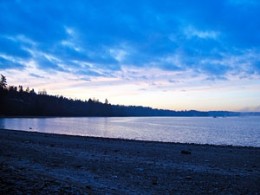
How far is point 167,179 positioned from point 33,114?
5709 inches

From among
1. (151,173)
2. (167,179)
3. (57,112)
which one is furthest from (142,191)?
(57,112)

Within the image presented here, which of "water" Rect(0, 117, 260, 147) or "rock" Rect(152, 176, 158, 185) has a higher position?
"rock" Rect(152, 176, 158, 185)

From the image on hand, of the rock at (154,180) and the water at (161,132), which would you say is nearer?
the rock at (154,180)

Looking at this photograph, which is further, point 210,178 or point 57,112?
point 57,112

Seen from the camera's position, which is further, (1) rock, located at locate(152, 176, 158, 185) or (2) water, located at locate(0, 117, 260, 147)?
(2) water, located at locate(0, 117, 260, 147)

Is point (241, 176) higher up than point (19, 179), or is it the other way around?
point (19, 179)

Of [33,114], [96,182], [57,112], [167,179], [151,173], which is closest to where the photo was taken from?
[96,182]

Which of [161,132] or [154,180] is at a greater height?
A: [154,180]

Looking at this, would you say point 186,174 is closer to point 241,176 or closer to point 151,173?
point 151,173

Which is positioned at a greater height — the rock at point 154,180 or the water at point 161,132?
the rock at point 154,180

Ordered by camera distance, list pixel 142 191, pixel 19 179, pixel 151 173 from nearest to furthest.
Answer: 1. pixel 19 179
2. pixel 142 191
3. pixel 151 173

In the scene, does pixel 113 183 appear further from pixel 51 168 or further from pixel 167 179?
pixel 51 168

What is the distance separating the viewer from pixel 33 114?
144 metres

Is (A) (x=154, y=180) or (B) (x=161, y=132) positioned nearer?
(A) (x=154, y=180)
